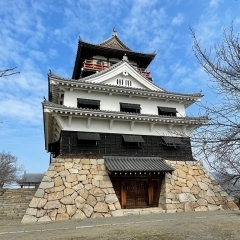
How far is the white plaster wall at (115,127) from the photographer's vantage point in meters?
13.9

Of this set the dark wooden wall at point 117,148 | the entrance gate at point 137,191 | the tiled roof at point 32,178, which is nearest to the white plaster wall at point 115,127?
the dark wooden wall at point 117,148

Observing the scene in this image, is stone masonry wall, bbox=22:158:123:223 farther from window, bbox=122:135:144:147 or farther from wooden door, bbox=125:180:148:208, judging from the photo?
window, bbox=122:135:144:147

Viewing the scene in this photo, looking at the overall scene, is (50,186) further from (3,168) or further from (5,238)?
(3,168)

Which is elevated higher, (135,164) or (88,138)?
(88,138)

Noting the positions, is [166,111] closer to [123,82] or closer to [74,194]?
[123,82]

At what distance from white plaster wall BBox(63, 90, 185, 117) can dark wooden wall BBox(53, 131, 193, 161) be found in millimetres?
2304

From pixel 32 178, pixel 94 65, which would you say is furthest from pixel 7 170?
pixel 94 65

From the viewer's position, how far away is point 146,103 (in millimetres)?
16797

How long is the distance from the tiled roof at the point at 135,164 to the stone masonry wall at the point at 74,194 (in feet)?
2.57

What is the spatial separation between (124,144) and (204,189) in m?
6.13

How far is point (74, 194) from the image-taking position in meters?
12.0

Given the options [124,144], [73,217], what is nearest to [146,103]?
[124,144]

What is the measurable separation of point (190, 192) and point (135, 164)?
13.6ft

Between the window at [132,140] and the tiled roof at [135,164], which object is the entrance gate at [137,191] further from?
the window at [132,140]
